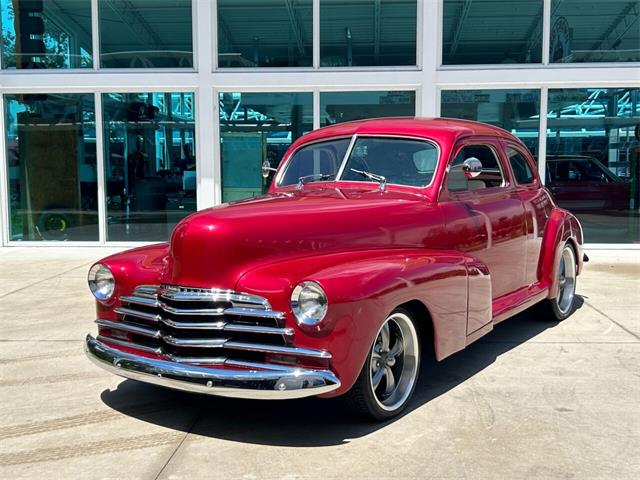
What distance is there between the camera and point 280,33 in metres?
Result: 10.4

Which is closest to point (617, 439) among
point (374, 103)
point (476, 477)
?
point (476, 477)

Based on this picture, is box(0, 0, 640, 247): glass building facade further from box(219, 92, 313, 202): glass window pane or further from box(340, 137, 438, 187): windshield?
box(340, 137, 438, 187): windshield

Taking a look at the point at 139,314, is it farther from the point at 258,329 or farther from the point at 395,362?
the point at 395,362

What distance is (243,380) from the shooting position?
3.04m

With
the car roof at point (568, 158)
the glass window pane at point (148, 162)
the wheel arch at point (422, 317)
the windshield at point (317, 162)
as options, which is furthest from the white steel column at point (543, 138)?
the wheel arch at point (422, 317)

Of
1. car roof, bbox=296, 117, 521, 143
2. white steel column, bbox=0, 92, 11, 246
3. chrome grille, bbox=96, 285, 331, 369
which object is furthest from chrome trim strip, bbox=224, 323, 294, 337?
white steel column, bbox=0, 92, 11, 246

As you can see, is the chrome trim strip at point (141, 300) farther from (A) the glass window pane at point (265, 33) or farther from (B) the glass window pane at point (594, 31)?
(B) the glass window pane at point (594, 31)

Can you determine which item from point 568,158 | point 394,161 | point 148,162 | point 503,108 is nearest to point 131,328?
point 394,161

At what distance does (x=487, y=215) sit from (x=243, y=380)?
96.4 inches

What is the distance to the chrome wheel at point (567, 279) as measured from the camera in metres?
6.08

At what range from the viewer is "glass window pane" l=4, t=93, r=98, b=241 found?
1068 centimetres

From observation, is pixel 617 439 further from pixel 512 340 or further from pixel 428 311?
pixel 512 340

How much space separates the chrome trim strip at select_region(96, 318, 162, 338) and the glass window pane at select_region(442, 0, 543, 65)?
803 centimetres

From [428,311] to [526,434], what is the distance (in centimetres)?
85
